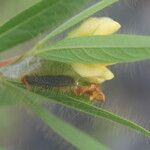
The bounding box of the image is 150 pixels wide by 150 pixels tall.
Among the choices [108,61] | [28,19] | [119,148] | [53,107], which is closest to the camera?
[108,61]

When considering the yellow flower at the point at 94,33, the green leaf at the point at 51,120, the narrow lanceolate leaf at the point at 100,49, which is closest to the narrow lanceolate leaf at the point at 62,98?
the green leaf at the point at 51,120

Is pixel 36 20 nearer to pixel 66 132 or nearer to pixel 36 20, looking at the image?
pixel 36 20

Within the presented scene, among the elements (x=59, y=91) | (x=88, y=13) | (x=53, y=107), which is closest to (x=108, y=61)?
(x=88, y=13)

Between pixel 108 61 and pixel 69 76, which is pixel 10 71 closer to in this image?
pixel 69 76

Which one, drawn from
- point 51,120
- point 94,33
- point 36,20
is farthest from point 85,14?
point 51,120

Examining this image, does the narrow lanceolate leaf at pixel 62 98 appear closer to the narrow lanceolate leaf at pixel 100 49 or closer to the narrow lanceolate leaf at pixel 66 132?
the narrow lanceolate leaf at pixel 66 132
